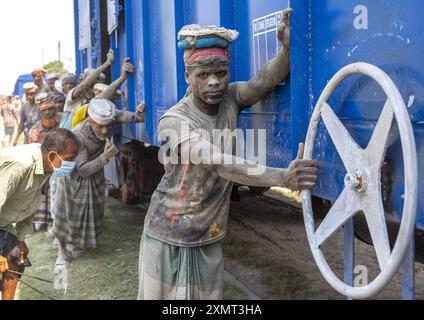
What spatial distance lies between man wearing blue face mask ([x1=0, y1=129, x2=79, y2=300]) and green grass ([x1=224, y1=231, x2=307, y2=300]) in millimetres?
1902

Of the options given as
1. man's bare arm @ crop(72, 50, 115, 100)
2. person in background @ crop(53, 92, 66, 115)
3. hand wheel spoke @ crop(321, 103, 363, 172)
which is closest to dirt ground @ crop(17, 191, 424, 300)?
person in background @ crop(53, 92, 66, 115)

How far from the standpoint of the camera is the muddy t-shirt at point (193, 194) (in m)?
2.42

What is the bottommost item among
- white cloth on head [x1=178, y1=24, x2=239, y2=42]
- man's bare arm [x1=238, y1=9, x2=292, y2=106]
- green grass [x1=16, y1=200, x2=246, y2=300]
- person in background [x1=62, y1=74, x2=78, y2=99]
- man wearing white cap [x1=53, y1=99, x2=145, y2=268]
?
green grass [x1=16, y1=200, x2=246, y2=300]

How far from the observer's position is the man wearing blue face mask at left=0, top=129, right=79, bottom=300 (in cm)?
317

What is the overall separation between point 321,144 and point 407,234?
0.66 m

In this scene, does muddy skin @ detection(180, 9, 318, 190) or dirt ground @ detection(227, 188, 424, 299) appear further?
dirt ground @ detection(227, 188, 424, 299)

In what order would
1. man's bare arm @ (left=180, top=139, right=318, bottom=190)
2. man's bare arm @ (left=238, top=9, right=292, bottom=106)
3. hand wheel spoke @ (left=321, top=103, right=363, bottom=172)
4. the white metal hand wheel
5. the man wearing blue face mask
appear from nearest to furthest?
1. the white metal hand wheel
2. hand wheel spoke @ (left=321, top=103, right=363, bottom=172)
3. man's bare arm @ (left=180, top=139, right=318, bottom=190)
4. man's bare arm @ (left=238, top=9, right=292, bottom=106)
5. the man wearing blue face mask

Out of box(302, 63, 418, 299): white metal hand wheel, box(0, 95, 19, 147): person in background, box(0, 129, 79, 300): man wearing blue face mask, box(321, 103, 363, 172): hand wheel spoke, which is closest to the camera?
box(302, 63, 418, 299): white metal hand wheel

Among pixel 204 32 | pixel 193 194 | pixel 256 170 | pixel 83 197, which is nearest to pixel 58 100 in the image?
pixel 83 197

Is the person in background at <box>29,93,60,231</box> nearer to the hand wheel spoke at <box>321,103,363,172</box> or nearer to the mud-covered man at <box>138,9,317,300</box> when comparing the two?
the mud-covered man at <box>138,9,317,300</box>

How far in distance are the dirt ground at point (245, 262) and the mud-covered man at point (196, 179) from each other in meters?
1.62

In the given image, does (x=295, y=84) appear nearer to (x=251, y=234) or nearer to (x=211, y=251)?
(x=211, y=251)

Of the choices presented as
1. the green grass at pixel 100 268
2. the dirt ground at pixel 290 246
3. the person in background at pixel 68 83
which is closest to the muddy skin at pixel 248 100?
the dirt ground at pixel 290 246

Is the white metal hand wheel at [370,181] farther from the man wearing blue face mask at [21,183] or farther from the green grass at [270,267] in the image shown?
the green grass at [270,267]
